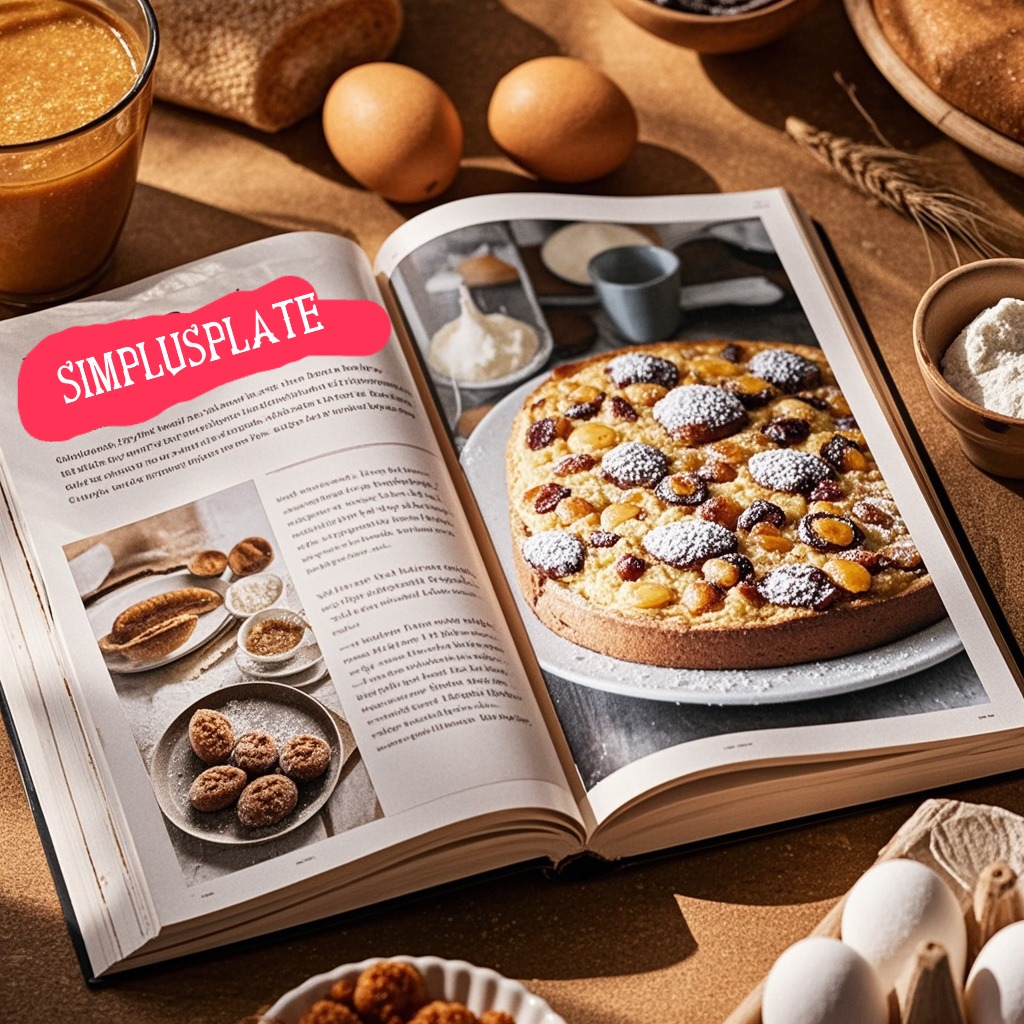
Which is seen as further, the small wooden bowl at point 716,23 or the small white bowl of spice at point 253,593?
the small wooden bowl at point 716,23

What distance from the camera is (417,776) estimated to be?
2.29 ft

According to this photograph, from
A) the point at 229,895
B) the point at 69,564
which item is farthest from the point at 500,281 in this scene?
the point at 229,895

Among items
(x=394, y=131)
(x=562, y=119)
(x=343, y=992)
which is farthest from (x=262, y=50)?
(x=343, y=992)

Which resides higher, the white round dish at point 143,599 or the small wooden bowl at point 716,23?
the small wooden bowl at point 716,23

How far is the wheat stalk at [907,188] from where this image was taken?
3.11 feet

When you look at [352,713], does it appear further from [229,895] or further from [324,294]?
[324,294]

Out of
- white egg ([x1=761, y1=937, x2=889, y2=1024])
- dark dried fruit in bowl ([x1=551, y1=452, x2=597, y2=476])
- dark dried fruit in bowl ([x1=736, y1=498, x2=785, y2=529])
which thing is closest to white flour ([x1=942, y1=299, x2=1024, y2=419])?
dark dried fruit in bowl ([x1=736, y1=498, x2=785, y2=529])

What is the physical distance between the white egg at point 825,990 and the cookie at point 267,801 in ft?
0.94

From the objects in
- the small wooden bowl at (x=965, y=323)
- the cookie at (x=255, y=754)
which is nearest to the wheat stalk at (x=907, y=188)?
the small wooden bowl at (x=965, y=323)

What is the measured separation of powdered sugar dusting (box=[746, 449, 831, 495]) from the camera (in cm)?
82

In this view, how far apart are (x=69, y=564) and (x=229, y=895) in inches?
9.5

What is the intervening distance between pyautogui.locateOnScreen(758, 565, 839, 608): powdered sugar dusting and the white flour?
16 centimetres

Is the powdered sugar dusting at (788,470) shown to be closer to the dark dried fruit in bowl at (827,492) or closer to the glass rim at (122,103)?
the dark dried fruit in bowl at (827,492)

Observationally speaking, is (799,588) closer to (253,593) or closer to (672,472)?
(672,472)
